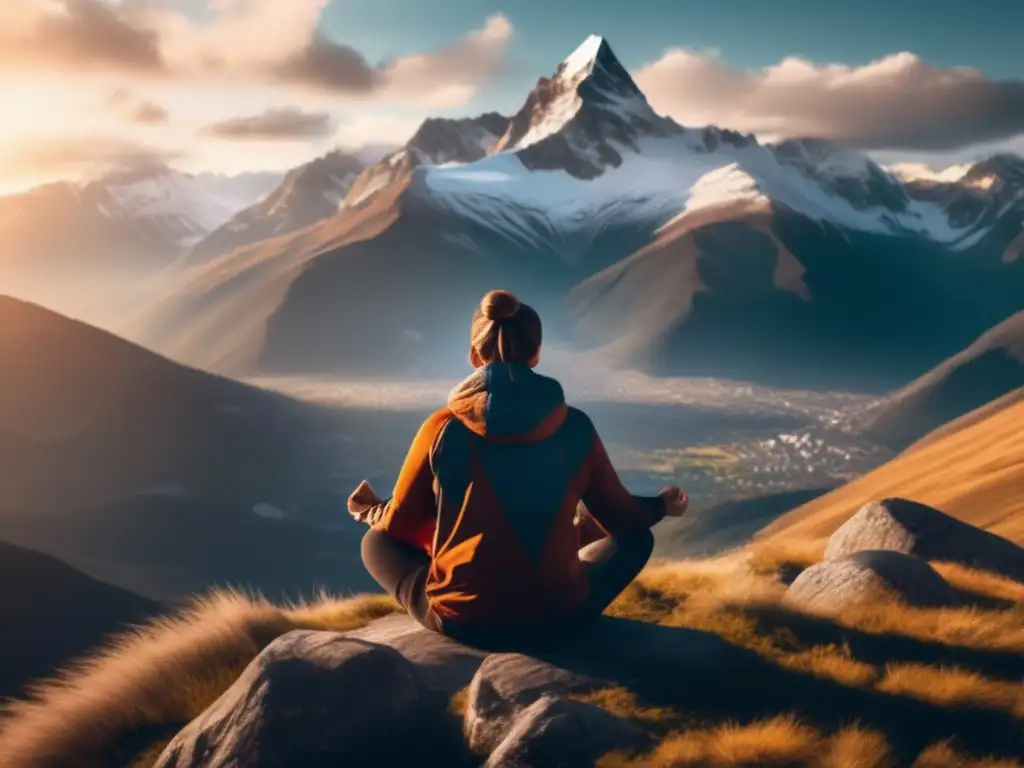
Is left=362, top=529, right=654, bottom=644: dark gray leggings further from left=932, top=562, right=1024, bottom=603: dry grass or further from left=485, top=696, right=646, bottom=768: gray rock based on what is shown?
left=932, top=562, right=1024, bottom=603: dry grass

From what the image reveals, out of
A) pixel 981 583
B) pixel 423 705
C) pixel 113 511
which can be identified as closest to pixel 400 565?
pixel 423 705

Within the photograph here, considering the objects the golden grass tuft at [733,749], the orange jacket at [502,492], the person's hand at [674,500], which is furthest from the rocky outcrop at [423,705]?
the person's hand at [674,500]

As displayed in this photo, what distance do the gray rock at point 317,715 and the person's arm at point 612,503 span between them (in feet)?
7.95

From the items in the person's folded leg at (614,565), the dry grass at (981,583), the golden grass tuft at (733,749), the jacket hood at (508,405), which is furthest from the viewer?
the dry grass at (981,583)

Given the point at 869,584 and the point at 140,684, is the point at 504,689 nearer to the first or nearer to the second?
the point at 140,684

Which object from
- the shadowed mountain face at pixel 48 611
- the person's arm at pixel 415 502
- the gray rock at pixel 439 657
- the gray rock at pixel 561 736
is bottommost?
the shadowed mountain face at pixel 48 611

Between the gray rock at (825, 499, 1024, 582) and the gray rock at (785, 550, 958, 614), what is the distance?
2.43m

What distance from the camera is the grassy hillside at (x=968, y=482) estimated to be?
49.6 metres

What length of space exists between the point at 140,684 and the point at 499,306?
5694mm

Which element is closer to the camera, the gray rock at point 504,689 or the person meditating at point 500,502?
the gray rock at point 504,689

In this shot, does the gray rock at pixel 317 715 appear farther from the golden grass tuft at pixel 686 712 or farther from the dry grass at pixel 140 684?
the dry grass at pixel 140 684

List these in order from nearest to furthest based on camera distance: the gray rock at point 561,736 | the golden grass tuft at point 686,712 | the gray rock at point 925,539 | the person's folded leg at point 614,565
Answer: the gray rock at point 561,736
the golden grass tuft at point 686,712
the person's folded leg at point 614,565
the gray rock at point 925,539

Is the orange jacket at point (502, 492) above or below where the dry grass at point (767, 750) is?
above

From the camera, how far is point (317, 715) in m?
8.08
